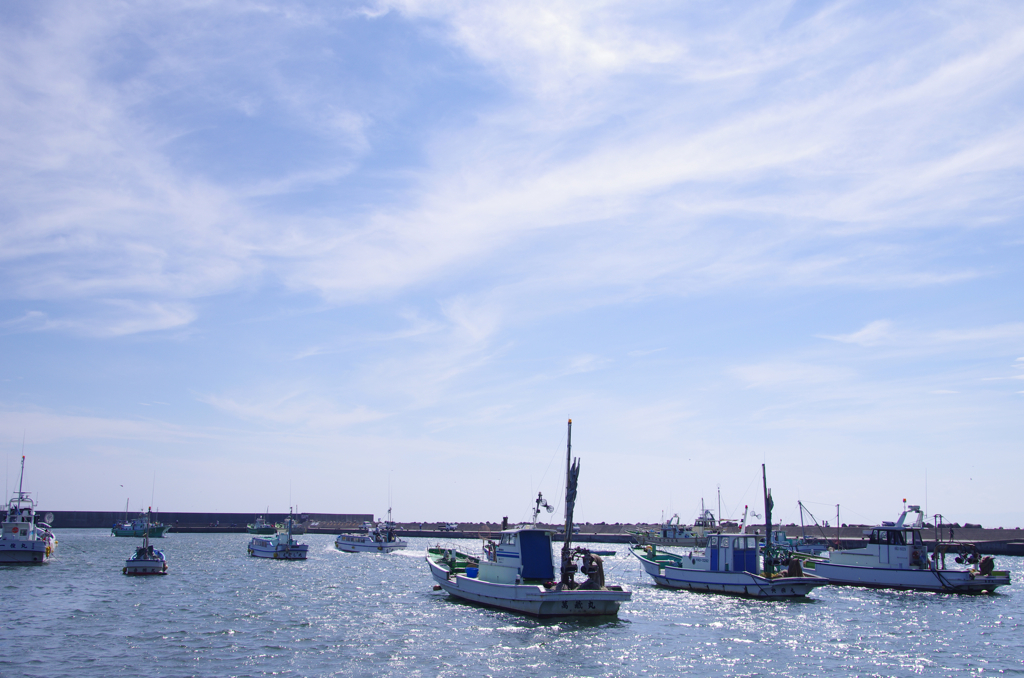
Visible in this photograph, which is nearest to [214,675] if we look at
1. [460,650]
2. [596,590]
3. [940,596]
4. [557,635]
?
[460,650]

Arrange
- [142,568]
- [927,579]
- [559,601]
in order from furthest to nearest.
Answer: [142,568] → [927,579] → [559,601]

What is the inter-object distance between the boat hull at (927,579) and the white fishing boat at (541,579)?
2602cm

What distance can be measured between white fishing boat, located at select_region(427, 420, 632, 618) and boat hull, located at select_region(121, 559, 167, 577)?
97.7ft

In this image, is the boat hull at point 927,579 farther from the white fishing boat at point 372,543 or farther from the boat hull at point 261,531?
the boat hull at point 261,531

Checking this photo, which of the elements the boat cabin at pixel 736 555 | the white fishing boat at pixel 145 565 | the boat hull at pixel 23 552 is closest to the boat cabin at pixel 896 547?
the boat cabin at pixel 736 555

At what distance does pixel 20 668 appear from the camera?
2503 centimetres

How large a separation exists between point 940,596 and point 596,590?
1146 inches

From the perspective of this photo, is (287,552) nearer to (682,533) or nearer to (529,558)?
(529,558)

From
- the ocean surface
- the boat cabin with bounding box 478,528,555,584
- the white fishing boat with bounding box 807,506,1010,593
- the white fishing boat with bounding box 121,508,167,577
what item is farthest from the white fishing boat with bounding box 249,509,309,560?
the white fishing boat with bounding box 807,506,1010,593

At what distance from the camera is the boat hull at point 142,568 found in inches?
2319

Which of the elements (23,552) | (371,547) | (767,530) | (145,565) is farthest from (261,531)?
(767,530)

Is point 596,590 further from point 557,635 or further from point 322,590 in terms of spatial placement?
point 322,590

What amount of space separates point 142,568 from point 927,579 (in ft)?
191

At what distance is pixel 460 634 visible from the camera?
32906mm
